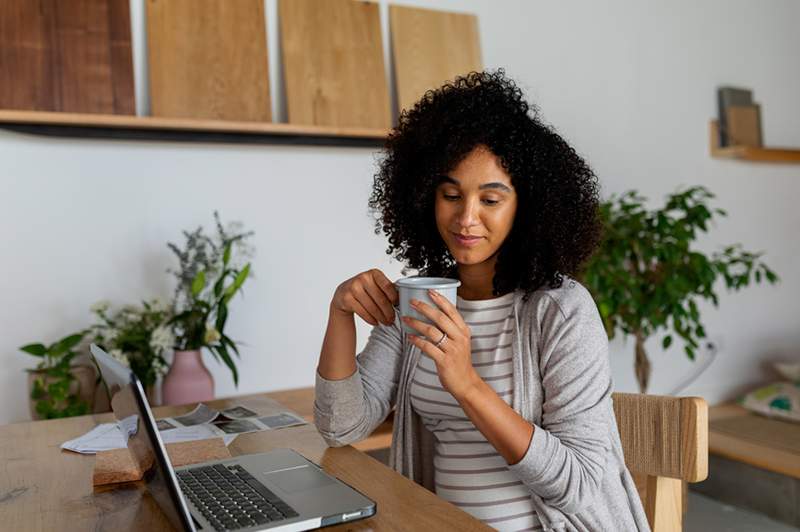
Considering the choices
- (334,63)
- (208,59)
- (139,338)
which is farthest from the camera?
(334,63)

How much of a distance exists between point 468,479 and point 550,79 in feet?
7.18

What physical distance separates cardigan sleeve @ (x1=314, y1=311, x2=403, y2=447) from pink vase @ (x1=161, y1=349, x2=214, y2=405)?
2.86ft

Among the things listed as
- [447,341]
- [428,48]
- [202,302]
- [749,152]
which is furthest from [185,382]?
[749,152]

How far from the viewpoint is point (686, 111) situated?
345 centimetres

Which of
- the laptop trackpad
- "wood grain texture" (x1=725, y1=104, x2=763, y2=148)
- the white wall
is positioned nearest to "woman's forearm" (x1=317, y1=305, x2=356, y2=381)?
the laptop trackpad

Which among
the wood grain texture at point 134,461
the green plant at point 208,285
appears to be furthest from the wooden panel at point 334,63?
the wood grain texture at point 134,461

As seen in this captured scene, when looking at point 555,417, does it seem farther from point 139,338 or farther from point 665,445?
point 139,338

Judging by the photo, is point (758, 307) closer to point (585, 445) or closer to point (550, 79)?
point (550, 79)

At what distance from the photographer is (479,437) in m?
1.30

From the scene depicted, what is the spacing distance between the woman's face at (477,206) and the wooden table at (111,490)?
39cm

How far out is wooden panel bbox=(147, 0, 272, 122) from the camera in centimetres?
237

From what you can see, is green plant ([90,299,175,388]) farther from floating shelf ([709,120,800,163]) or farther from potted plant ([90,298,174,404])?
floating shelf ([709,120,800,163])

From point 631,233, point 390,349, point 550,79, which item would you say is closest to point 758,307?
point 631,233

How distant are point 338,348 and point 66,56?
1466 millimetres
